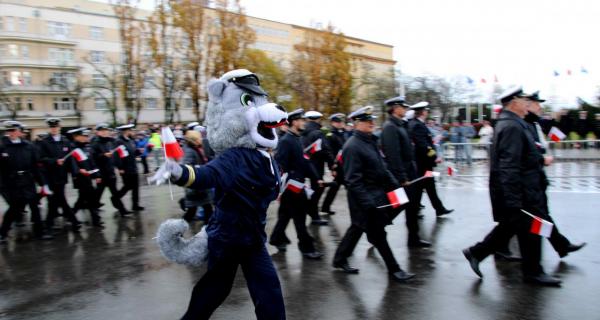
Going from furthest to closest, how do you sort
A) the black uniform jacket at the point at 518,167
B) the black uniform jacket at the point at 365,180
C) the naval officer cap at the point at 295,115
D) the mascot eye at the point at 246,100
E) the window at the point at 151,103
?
the window at the point at 151,103 → the naval officer cap at the point at 295,115 → the black uniform jacket at the point at 365,180 → the black uniform jacket at the point at 518,167 → the mascot eye at the point at 246,100

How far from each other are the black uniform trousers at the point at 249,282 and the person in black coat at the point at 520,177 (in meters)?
2.73

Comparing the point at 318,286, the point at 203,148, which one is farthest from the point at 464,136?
the point at 318,286

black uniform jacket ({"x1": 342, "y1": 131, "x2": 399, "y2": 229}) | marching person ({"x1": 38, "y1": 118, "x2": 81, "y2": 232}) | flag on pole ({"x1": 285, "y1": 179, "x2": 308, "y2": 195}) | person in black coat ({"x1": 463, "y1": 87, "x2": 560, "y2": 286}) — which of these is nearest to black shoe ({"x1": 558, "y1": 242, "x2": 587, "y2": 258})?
person in black coat ({"x1": 463, "y1": 87, "x2": 560, "y2": 286})

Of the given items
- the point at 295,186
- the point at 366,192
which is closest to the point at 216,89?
the point at 366,192

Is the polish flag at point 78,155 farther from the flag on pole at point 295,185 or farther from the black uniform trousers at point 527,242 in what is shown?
the black uniform trousers at point 527,242

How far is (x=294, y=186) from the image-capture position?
684 centimetres

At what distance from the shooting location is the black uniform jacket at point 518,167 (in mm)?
5125

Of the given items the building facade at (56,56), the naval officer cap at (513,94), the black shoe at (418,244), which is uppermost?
the building facade at (56,56)

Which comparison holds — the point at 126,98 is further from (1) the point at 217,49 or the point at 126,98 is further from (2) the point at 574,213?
(2) the point at 574,213

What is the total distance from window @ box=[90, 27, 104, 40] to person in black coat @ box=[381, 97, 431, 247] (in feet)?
176

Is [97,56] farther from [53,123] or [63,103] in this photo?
[53,123]

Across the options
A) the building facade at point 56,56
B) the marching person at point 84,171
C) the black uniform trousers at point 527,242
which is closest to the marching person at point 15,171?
the marching person at point 84,171

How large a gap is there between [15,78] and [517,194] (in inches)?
2108

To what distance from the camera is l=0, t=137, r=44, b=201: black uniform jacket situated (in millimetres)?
8242
